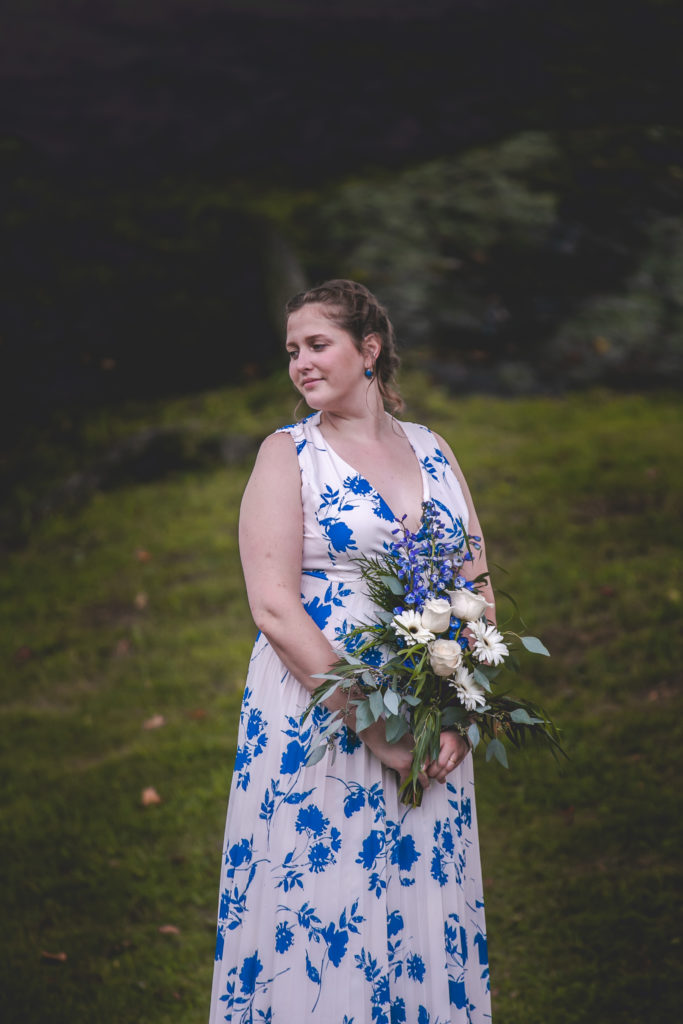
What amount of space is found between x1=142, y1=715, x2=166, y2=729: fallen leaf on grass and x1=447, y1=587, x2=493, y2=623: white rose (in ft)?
11.1

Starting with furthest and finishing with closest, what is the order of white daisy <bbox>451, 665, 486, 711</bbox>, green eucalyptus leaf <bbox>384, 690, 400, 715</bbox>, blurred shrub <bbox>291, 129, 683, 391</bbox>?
blurred shrub <bbox>291, 129, 683, 391</bbox> → white daisy <bbox>451, 665, 486, 711</bbox> → green eucalyptus leaf <bbox>384, 690, 400, 715</bbox>

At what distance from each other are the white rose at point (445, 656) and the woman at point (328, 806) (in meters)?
0.26

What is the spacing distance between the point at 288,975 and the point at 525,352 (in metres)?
7.35

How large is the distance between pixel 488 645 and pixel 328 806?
1.96 ft

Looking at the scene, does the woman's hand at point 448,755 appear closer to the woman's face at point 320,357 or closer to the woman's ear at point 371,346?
the woman's face at point 320,357

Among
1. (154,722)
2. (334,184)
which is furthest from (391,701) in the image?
(334,184)

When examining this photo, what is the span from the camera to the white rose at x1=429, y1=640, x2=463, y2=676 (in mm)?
2219

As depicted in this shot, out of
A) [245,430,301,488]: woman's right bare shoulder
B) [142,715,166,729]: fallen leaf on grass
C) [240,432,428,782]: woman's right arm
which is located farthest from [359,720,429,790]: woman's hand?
[142,715,166,729]: fallen leaf on grass

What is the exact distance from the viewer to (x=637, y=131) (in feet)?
31.8

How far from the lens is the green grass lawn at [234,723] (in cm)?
372

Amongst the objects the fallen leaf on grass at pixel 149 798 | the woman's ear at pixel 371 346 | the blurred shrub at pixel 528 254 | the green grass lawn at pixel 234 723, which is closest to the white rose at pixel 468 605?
the woman's ear at pixel 371 346

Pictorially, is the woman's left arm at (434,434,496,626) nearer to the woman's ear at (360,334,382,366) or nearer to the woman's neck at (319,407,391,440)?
the woman's neck at (319,407,391,440)

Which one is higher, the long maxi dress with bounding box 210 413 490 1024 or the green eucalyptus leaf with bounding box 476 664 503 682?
the green eucalyptus leaf with bounding box 476 664 503 682

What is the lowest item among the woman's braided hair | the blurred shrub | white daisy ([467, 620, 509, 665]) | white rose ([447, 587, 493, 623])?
white daisy ([467, 620, 509, 665])
